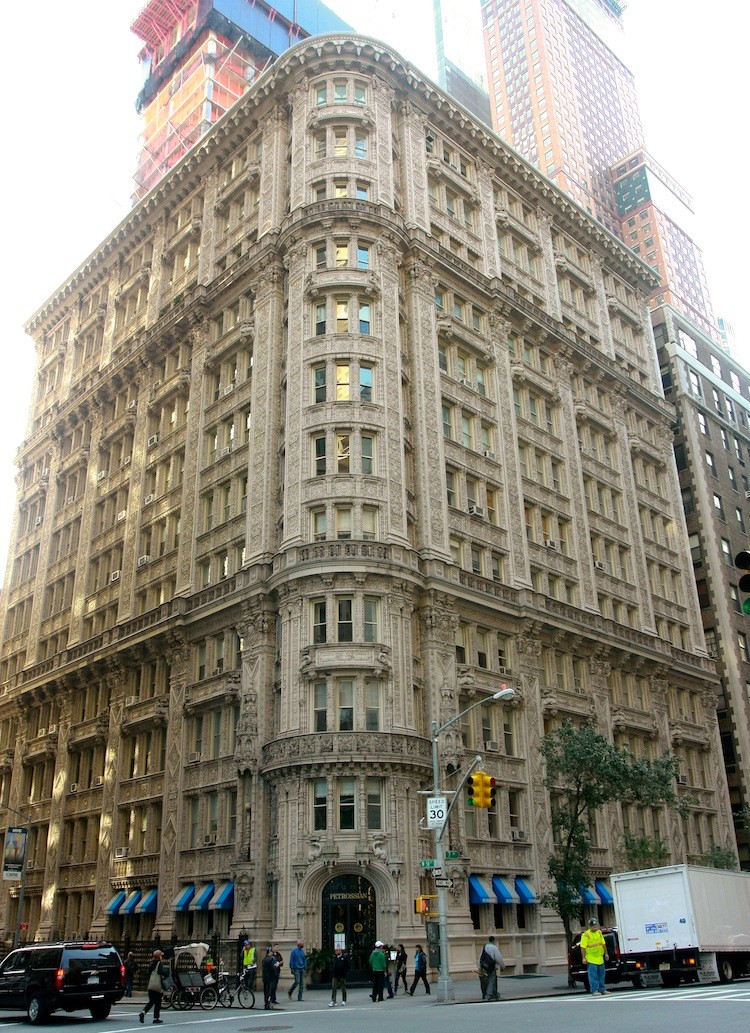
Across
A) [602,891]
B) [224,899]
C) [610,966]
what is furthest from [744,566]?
[602,891]

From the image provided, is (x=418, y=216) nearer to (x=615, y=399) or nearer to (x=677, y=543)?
(x=615, y=399)

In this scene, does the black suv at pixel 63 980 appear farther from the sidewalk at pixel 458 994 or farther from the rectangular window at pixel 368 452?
the rectangular window at pixel 368 452

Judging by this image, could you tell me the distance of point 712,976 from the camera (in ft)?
95.6

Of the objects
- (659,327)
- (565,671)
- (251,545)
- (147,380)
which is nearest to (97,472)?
(147,380)

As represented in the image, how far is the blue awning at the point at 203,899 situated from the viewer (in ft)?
144

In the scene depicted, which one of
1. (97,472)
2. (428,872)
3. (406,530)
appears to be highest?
(97,472)

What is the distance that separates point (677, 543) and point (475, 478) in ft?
79.0

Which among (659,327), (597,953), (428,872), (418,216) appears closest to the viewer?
(597,953)

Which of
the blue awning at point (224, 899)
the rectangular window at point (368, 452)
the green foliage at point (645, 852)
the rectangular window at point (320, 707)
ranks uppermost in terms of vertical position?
the rectangular window at point (368, 452)

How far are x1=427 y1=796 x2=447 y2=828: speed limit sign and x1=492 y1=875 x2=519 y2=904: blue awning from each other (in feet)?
46.9

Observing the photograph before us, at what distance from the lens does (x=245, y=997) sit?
105ft

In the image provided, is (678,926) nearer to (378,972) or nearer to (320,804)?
(378,972)

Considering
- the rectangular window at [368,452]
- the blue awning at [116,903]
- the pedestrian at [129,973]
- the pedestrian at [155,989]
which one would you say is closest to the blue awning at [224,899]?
the pedestrian at [129,973]

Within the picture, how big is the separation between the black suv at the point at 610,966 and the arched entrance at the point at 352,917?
873 centimetres
